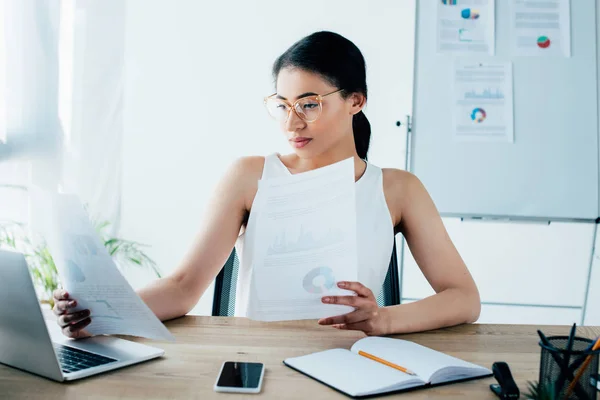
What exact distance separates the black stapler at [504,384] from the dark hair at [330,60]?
861 mm

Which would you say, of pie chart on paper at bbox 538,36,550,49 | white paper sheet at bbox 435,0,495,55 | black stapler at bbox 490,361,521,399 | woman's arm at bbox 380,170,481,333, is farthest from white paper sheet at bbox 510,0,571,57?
black stapler at bbox 490,361,521,399

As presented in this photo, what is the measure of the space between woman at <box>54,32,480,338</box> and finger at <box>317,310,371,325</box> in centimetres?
20

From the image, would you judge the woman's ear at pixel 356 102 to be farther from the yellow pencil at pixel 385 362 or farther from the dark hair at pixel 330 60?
the yellow pencil at pixel 385 362

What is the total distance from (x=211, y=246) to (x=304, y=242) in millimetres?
435

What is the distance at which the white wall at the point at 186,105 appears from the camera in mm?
3285

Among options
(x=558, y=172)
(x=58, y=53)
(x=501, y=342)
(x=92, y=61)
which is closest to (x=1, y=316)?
(x=501, y=342)

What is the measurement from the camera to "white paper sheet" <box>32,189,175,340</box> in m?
0.88

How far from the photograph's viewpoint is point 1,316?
91 centimetres

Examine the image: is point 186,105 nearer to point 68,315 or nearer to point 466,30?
point 466,30

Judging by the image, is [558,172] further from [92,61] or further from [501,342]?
[92,61]

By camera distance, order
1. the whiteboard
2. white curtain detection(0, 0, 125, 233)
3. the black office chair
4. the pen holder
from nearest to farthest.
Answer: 1. the pen holder
2. the black office chair
3. white curtain detection(0, 0, 125, 233)
4. the whiteboard

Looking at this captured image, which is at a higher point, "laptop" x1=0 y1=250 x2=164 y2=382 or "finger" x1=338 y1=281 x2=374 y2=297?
"finger" x1=338 y1=281 x2=374 y2=297

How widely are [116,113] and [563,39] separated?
220 centimetres

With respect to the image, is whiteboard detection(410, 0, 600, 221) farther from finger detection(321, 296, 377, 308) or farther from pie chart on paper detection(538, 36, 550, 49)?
finger detection(321, 296, 377, 308)
